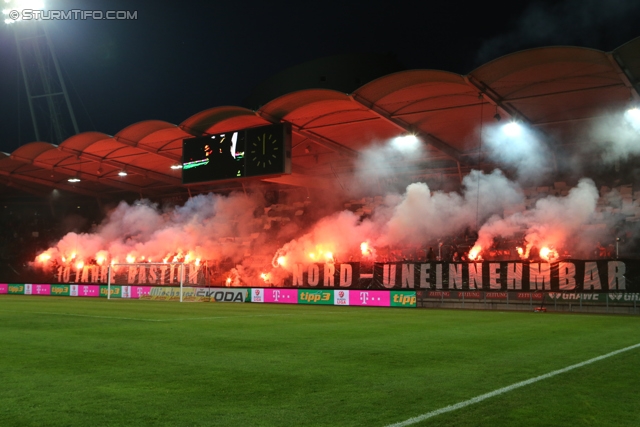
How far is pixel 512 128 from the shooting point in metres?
26.9

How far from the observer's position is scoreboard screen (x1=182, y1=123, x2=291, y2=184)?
28828mm

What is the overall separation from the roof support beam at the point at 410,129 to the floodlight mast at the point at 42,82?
30.0 metres

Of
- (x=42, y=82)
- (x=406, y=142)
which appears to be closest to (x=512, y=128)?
(x=406, y=142)

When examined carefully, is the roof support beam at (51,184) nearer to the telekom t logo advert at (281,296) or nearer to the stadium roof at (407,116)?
the stadium roof at (407,116)

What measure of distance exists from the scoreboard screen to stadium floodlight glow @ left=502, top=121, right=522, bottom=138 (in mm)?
10087

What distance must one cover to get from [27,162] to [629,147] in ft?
116

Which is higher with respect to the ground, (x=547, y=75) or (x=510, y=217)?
(x=547, y=75)

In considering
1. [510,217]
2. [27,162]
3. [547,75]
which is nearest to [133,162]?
[27,162]

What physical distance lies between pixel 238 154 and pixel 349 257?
10.9 m

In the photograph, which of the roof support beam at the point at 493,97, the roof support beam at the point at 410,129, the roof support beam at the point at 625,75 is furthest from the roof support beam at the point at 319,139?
the roof support beam at the point at 625,75

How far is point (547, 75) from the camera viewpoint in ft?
75.2

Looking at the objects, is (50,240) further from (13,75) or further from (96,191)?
(13,75)

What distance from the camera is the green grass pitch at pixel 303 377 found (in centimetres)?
533

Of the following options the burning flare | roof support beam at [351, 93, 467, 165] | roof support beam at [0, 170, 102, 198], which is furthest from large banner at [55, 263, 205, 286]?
the burning flare
